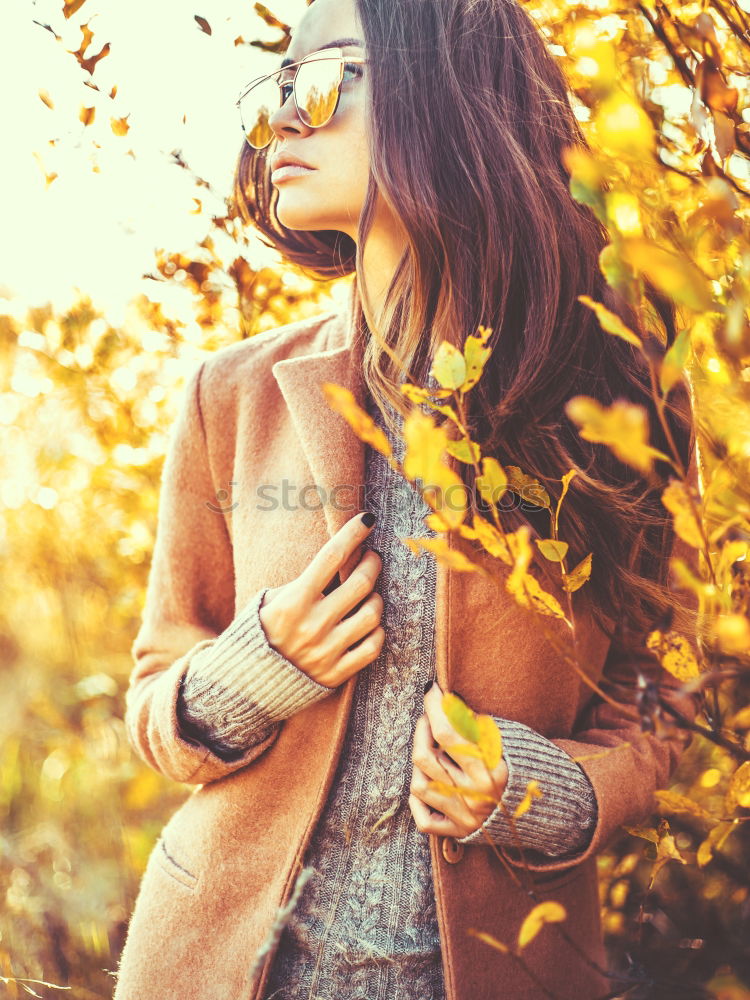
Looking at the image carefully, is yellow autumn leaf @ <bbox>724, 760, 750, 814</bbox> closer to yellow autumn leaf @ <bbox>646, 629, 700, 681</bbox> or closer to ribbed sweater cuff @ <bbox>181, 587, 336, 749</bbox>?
yellow autumn leaf @ <bbox>646, 629, 700, 681</bbox>

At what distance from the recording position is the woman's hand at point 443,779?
115cm

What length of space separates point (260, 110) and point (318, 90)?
0.22m

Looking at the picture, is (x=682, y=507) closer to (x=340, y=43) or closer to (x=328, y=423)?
(x=328, y=423)

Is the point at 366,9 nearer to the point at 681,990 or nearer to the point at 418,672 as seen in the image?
the point at 418,672

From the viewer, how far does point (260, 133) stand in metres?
1.53

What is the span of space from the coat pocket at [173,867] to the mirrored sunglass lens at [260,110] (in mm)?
1316

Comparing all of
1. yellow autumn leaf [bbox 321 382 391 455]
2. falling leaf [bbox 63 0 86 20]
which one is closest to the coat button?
yellow autumn leaf [bbox 321 382 391 455]

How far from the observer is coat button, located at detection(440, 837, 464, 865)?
120 centimetres

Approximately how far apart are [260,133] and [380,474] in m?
0.72

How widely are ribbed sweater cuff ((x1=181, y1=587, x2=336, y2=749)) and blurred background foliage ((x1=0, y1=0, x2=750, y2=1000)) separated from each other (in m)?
0.55

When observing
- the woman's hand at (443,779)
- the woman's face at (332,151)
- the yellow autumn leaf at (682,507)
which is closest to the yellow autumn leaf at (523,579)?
the yellow autumn leaf at (682,507)

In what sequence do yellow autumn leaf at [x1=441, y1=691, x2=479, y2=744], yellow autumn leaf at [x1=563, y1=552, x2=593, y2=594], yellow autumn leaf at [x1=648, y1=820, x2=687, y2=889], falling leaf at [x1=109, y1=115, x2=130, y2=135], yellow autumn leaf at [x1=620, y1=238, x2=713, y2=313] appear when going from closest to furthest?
yellow autumn leaf at [x1=620, y1=238, x2=713, y2=313], yellow autumn leaf at [x1=441, y1=691, x2=479, y2=744], yellow autumn leaf at [x1=563, y1=552, x2=593, y2=594], yellow autumn leaf at [x1=648, y1=820, x2=687, y2=889], falling leaf at [x1=109, y1=115, x2=130, y2=135]

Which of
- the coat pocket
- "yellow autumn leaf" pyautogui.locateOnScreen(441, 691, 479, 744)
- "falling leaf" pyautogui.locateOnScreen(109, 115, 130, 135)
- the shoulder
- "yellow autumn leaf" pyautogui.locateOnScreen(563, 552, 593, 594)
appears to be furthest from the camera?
"falling leaf" pyautogui.locateOnScreen(109, 115, 130, 135)

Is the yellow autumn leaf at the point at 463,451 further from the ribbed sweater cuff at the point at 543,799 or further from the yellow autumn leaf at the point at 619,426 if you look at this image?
the ribbed sweater cuff at the point at 543,799
